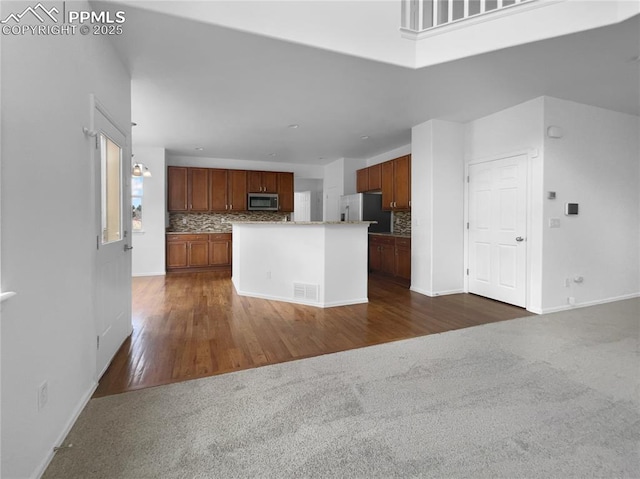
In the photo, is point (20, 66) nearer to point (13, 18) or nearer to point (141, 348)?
point (13, 18)

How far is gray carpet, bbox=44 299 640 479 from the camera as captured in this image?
4.64 ft

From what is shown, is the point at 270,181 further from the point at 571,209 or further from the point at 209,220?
the point at 571,209

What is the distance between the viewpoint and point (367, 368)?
7.65ft

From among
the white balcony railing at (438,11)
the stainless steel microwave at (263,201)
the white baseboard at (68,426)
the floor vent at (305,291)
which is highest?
the white balcony railing at (438,11)

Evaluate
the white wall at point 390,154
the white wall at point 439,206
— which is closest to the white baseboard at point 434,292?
the white wall at point 439,206

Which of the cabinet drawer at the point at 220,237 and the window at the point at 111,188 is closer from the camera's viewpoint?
the window at the point at 111,188

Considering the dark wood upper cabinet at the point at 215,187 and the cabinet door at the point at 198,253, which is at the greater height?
the dark wood upper cabinet at the point at 215,187

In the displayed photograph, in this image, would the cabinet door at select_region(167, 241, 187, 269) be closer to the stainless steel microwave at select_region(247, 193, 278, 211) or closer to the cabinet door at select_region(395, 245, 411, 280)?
the stainless steel microwave at select_region(247, 193, 278, 211)

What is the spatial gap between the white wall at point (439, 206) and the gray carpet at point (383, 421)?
2138mm

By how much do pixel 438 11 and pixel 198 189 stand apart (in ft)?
17.7

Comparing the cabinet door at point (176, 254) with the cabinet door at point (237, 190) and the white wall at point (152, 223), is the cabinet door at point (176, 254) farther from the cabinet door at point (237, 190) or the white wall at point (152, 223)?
A: the cabinet door at point (237, 190)

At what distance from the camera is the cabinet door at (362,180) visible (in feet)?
22.7


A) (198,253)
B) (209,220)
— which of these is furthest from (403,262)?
(209,220)

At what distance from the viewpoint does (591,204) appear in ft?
13.1
